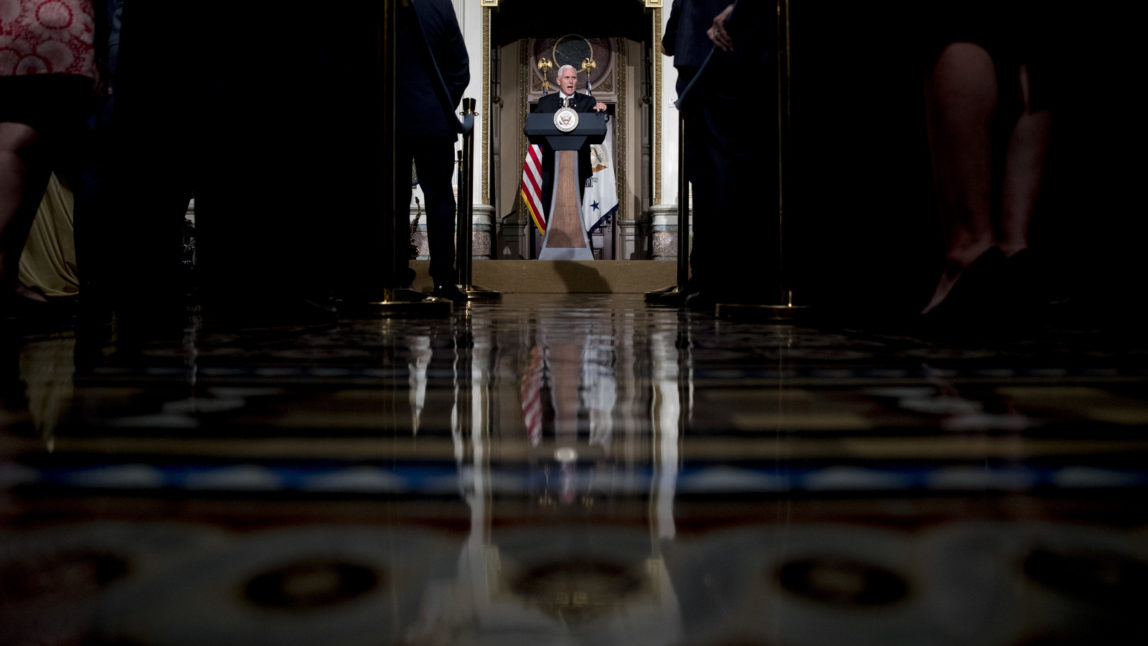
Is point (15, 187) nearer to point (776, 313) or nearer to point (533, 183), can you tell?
point (776, 313)

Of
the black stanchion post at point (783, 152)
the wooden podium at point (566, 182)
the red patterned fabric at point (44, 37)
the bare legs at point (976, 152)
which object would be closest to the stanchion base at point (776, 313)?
the black stanchion post at point (783, 152)

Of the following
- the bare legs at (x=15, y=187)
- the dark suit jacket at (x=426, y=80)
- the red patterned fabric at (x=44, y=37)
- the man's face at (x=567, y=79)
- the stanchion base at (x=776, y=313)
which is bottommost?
the stanchion base at (x=776, y=313)

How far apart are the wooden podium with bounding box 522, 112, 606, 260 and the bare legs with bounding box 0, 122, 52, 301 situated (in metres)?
2.79

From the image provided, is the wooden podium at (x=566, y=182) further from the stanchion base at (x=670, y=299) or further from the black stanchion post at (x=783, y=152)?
the black stanchion post at (x=783, y=152)

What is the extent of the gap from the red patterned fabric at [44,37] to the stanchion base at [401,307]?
→ 1.76 feet

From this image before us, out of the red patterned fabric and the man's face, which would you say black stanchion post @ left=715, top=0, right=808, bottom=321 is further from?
the man's face

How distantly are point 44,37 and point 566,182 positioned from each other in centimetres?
→ 288

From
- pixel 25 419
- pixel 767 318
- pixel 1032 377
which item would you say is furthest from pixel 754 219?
pixel 25 419

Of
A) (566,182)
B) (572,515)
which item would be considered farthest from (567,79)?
(572,515)

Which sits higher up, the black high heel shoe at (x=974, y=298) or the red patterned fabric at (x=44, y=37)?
the red patterned fabric at (x=44, y=37)

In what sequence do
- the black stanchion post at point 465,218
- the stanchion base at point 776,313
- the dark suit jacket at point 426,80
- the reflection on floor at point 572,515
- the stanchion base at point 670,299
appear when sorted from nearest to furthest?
the reflection on floor at point 572,515 < the stanchion base at point 776,313 < the dark suit jacket at point 426,80 < the stanchion base at point 670,299 < the black stanchion post at point 465,218

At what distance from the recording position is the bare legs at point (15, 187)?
101 centimetres

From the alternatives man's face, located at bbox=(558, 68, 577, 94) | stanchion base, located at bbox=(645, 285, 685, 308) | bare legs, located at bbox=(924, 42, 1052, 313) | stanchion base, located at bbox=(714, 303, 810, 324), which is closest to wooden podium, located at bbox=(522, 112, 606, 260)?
man's face, located at bbox=(558, 68, 577, 94)

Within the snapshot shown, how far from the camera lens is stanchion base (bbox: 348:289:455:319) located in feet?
3.82
